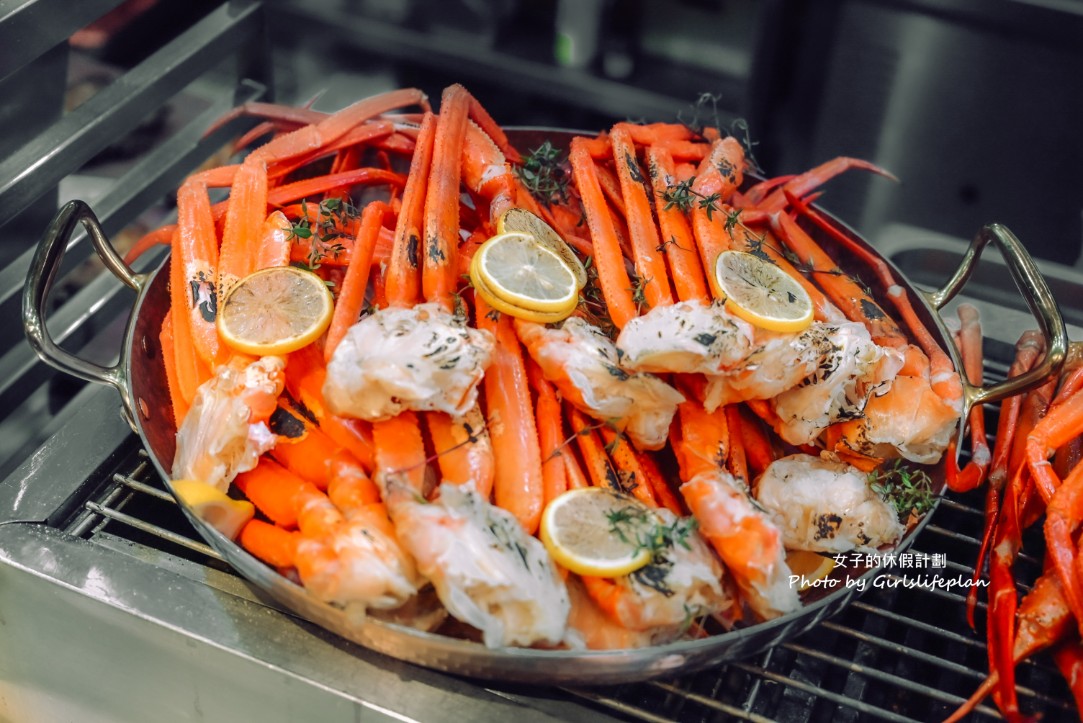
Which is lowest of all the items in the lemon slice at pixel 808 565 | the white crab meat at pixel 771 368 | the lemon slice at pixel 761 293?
the lemon slice at pixel 808 565

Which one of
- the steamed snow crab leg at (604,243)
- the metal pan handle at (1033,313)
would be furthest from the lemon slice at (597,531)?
the metal pan handle at (1033,313)

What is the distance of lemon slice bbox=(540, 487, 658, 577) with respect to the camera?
146cm

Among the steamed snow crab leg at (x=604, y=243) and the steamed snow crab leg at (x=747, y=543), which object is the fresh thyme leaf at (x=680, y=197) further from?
the steamed snow crab leg at (x=747, y=543)

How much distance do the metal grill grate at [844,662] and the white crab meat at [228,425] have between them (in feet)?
0.81

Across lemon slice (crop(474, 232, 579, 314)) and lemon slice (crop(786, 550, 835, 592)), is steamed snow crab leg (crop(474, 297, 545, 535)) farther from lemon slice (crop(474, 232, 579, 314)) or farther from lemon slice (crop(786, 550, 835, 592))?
lemon slice (crop(786, 550, 835, 592))

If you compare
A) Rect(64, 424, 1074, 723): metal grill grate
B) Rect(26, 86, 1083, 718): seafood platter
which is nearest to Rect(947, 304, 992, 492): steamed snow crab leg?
Rect(26, 86, 1083, 718): seafood platter

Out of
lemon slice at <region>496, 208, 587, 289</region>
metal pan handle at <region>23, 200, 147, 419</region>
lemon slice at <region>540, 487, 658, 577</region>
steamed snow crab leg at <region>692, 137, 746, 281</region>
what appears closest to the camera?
lemon slice at <region>540, 487, 658, 577</region>

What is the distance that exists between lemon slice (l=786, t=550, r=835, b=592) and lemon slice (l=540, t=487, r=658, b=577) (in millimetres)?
302

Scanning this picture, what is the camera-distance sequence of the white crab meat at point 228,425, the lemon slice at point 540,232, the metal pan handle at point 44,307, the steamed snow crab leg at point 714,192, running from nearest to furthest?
the white crab meat at point 228,425, the metal pan handle at point 44,307, the lemon slice at point 540,232, the steamed snow crab leg at point 714,192

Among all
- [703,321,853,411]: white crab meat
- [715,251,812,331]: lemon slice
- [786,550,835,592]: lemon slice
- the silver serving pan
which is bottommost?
[786,550,835,592]: lemon slice

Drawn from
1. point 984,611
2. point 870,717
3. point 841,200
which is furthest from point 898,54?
point 870,717

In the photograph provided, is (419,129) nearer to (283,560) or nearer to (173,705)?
(283,560)

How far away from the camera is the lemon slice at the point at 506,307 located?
1685 mm

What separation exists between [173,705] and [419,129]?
1272mm
